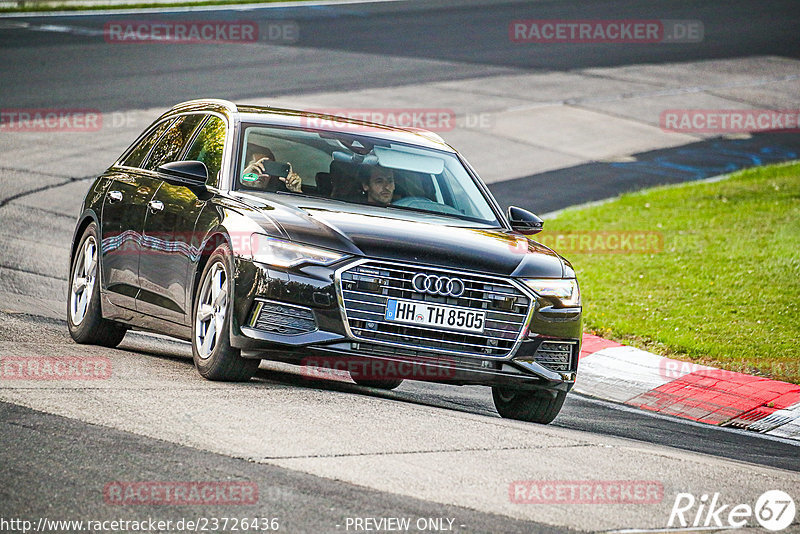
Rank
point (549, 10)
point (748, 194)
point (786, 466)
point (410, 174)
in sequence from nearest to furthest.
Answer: point (786, 466), point (410, 174), point (748, 194), point (549, 10)

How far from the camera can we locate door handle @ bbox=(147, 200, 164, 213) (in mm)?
8609

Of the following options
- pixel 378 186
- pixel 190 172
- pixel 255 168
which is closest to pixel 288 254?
pixel 190 172

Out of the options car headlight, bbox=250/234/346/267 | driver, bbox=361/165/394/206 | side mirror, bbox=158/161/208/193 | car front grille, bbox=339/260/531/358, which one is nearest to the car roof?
driver, bbox=361/165/394/206

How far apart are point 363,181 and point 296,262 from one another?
1.39 meters

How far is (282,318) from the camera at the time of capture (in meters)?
7.32

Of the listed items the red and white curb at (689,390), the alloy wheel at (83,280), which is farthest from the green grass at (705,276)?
the alloy wheel at (83,280)

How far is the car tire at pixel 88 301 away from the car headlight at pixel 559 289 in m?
3.23

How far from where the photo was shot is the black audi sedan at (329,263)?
24.1 feet

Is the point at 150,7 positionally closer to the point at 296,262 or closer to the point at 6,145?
the point at 6,145

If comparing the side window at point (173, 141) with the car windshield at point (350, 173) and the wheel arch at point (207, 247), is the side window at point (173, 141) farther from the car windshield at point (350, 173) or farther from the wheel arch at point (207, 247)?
the wheel arch at point (207, 247)

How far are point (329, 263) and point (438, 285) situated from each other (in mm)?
643

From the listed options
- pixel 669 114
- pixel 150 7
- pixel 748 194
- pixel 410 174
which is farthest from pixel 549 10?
pixel 410 174

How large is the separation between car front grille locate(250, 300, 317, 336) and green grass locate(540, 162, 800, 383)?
5.26m

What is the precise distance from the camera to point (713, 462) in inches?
281
